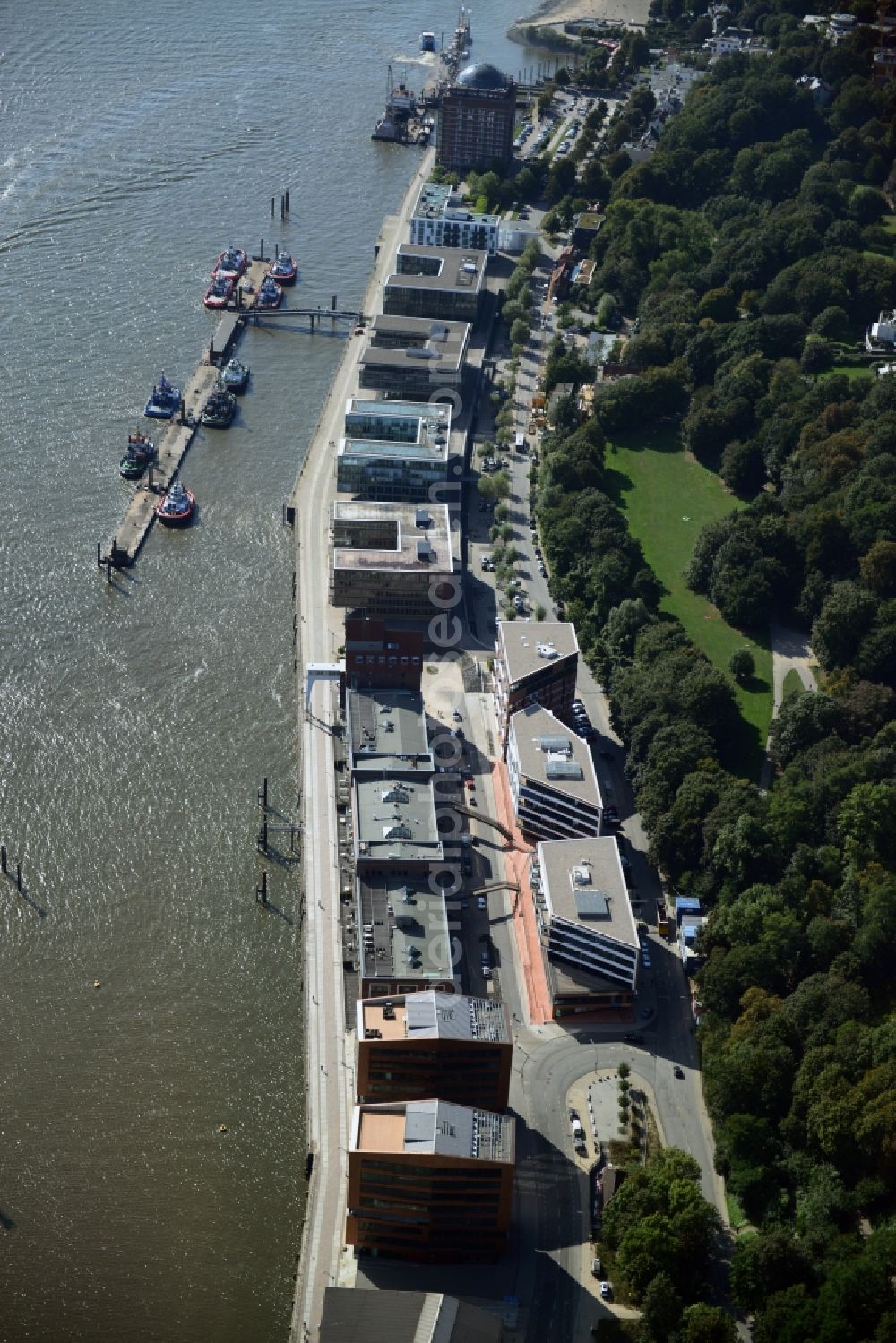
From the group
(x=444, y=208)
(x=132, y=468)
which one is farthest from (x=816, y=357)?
(x=132, y=468)

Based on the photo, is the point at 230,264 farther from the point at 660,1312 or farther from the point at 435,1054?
the point at 660,1312

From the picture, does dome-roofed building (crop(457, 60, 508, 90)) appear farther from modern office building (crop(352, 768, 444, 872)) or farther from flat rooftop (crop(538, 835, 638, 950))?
flat rooftop (crop(538, 835, 638, 950))

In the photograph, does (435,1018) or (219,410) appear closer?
(435,1018)

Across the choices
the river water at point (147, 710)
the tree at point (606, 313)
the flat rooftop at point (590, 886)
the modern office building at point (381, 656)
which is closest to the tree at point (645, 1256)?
the river water at point (147, 710)

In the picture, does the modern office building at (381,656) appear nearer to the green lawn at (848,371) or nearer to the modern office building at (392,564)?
the modern office building at (392,564)

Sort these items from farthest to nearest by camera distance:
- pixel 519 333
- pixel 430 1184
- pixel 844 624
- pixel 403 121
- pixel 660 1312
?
pixel 403 121 → pixel 519 333 → pixel 844 624 → pixel 430 1184 → pixel 660 1312

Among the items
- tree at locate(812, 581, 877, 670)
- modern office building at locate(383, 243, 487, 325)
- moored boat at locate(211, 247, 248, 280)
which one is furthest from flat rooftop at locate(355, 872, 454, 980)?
moored boat at locate(211, 247, 248, 280)
